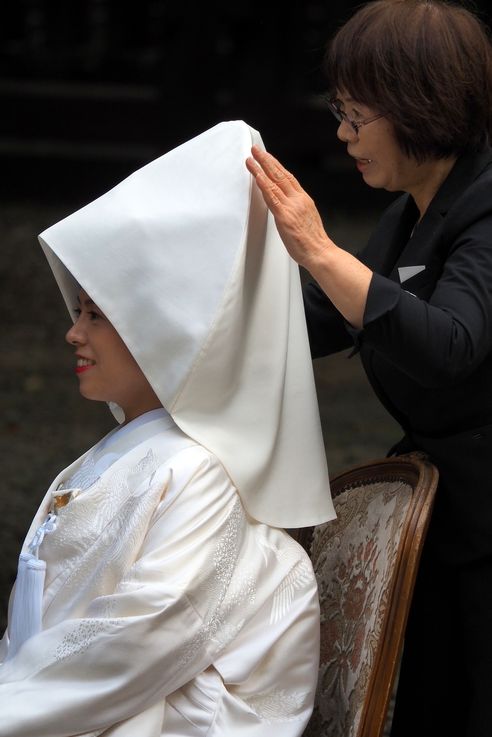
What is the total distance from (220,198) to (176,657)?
71 cm

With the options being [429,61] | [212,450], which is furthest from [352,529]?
[429,61]

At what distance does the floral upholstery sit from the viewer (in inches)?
74.3

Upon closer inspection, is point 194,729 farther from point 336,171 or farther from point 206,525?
point 336,171

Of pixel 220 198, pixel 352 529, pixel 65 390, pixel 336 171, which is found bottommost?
pixel 336 171

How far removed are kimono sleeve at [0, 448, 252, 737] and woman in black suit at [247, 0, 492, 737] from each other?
407 mm

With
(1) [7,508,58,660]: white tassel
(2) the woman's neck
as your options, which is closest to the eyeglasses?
(2) the woman's neck

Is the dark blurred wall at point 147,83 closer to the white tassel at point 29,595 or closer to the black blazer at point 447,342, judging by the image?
the black blazer at point 447,342

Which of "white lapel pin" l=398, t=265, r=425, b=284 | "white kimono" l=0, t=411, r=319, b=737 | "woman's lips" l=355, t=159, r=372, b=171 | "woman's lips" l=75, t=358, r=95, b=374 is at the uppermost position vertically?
"woman's lips" l=355, t=159, r=372, b=171

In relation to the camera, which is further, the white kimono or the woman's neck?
the woman's neck

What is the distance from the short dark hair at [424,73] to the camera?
1.95 metres

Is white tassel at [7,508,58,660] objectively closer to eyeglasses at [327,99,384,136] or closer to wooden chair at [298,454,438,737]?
wooden chair at [298,454,438,737]

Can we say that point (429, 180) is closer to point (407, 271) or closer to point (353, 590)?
point (407, 271)

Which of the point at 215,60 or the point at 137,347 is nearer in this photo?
the point at 137,347

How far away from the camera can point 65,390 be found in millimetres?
6172
